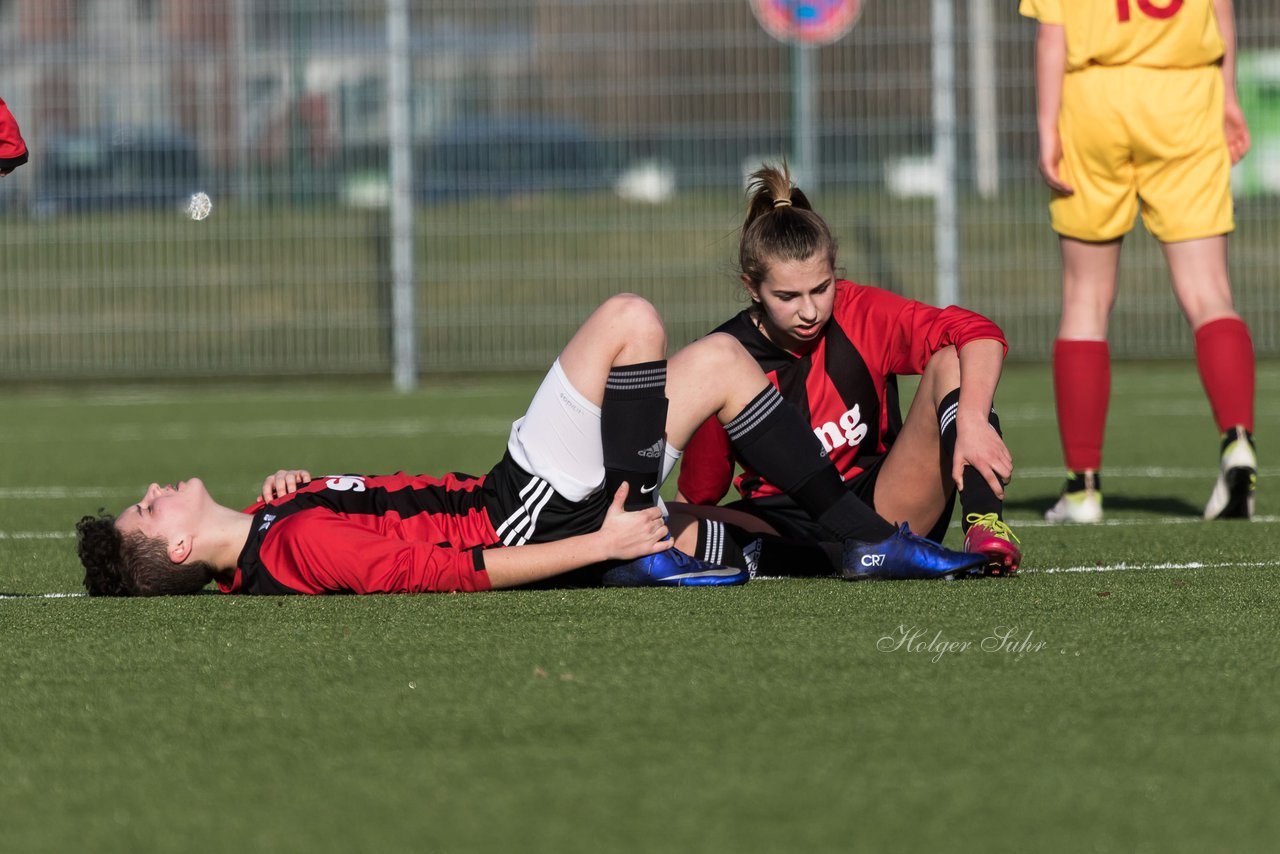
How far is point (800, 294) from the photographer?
398 cm

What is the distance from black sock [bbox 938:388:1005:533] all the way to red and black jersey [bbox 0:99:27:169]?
210 centimetres

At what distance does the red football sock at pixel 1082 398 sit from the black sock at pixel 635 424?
2.03m

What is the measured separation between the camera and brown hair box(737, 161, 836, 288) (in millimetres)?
3947

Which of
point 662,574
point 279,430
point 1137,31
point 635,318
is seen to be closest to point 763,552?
point 662,574

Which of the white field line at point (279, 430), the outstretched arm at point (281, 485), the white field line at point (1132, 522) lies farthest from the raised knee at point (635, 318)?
the white field line at point (279, 430)

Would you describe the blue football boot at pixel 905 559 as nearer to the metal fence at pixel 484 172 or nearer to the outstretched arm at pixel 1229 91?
the outstretched arm at pixel 1229 91

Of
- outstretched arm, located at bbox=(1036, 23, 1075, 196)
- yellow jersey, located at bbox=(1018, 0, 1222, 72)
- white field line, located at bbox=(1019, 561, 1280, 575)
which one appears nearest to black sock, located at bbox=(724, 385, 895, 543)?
white field line, located at bbox=(1019, 561, 1280, 575)

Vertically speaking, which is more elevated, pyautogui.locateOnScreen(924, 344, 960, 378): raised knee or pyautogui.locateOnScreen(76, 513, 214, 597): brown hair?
pyautogui.locateOnScreen(924, 344, 960, 378): raised knee

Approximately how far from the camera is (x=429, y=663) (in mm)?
3166

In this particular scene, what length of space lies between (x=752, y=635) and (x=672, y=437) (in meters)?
0.76

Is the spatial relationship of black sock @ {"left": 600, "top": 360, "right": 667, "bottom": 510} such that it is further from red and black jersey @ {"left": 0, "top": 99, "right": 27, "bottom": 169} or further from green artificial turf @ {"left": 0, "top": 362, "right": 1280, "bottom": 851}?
red and black jersey @ {"left": 0, "top": 99, "right": 27, "bottom": 169}

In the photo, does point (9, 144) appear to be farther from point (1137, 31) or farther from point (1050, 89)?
point (1137, 31)

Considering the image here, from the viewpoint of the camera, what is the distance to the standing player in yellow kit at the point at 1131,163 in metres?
5.61

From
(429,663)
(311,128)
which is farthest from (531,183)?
(429,663)
